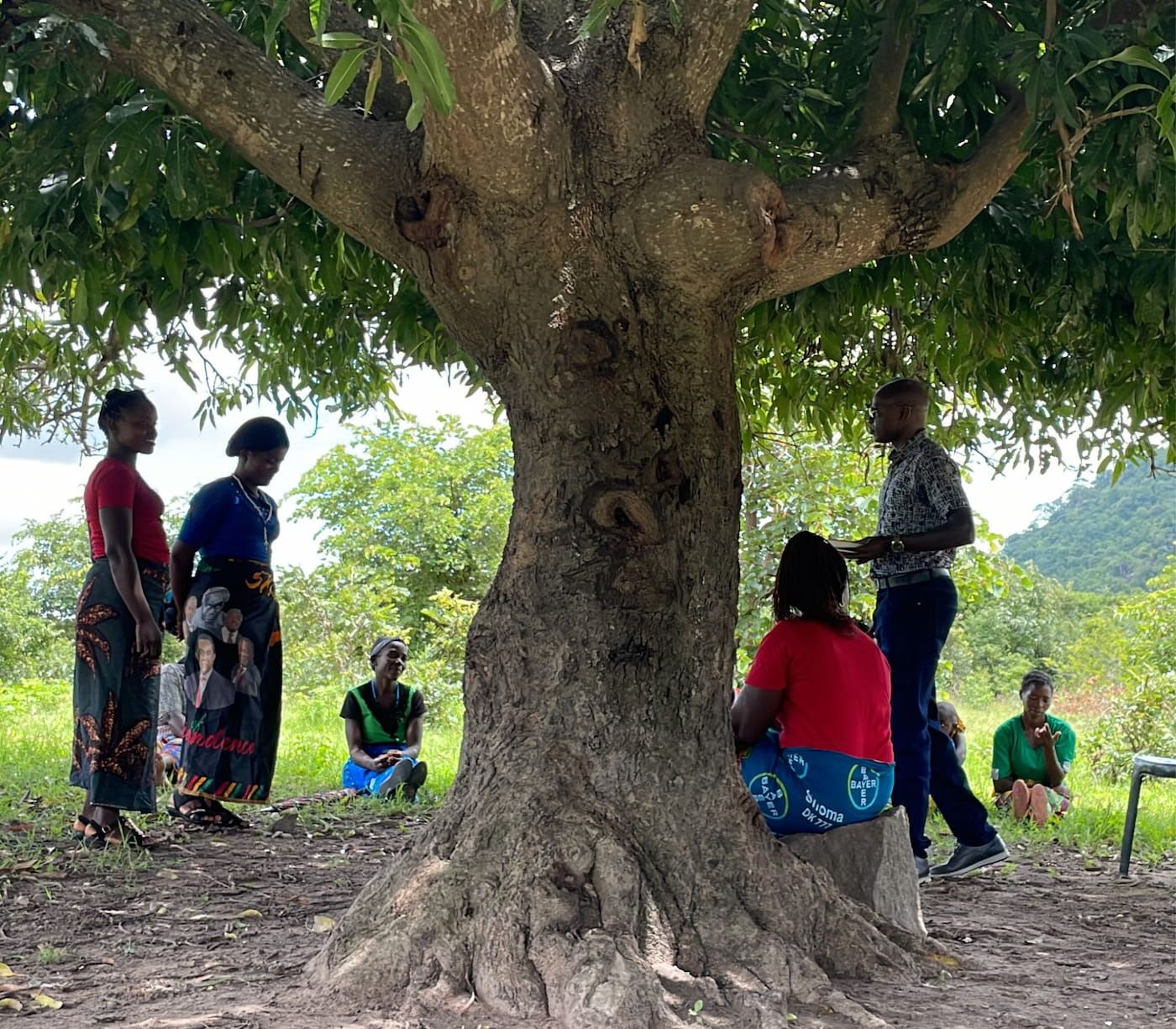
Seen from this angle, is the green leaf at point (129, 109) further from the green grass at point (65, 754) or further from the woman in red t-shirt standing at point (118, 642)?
the green grass at point (65, 754)

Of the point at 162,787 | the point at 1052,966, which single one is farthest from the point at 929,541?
the point at 162,787

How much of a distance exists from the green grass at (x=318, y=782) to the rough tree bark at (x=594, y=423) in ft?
7.69

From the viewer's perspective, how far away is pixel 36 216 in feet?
13.2

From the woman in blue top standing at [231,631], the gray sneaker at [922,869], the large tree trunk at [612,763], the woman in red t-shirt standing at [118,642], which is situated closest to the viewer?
the large tree trunk at [612,763]

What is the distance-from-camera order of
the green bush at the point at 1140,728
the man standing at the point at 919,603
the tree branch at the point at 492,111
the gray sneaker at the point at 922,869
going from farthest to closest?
the green bush at the point at 1140,728 → the gray sneaker at the point at 922,869 → the man standing at the point at 919,603 → the tree branch at the point at 492,111

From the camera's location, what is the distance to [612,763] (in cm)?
349

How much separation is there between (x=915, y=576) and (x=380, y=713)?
3617 mm

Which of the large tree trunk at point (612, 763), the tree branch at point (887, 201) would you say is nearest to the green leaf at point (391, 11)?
the large tree trunk at point (612, 763)

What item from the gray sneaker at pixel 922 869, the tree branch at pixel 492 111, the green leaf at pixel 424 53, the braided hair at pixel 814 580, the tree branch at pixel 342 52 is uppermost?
the tree branch at pixel 342 52

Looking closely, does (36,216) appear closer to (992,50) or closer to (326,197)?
(326,197)

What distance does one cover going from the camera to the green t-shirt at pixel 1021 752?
25.0ft

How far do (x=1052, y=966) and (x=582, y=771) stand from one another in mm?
1590

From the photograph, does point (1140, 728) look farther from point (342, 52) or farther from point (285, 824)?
point (342, 52)

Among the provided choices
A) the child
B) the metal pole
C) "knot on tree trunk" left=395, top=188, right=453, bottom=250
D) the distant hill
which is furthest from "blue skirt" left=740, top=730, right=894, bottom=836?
the distant hill
